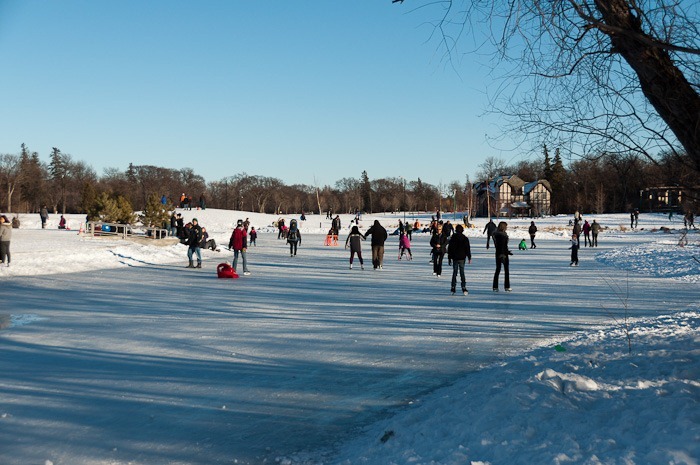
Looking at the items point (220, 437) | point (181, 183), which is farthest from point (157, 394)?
point (181, 183)

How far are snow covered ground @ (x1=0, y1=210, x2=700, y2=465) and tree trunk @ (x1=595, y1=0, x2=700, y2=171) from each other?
1057 millimetres

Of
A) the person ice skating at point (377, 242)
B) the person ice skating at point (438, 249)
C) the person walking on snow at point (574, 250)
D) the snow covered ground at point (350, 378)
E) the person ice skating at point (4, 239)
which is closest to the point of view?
the snow covered ground at point (350, 378)

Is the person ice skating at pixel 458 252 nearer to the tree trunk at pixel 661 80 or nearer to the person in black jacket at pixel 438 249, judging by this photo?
the person in black jacket at pixel 438 249

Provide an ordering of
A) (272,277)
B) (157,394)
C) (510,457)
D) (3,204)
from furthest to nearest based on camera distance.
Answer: (3,204)
(272,277)
(157,394)
(510,457)

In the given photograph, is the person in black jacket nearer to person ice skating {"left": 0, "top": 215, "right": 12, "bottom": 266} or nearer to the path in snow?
the path in snow

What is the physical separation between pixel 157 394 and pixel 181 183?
11937 cm

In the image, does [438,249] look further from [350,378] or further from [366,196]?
[366,196]

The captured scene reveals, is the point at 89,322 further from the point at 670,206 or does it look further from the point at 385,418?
the point at 670,206

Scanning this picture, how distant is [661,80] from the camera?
4.39 meters

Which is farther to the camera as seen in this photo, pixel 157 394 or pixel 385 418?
pixel 157 394

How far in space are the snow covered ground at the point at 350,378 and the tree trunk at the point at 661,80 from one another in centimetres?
106

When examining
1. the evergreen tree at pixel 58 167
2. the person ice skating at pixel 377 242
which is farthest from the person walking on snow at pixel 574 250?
the evergreen tree at pixel 58 167

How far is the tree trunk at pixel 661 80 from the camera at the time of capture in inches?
167

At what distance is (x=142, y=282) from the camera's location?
16203mm
